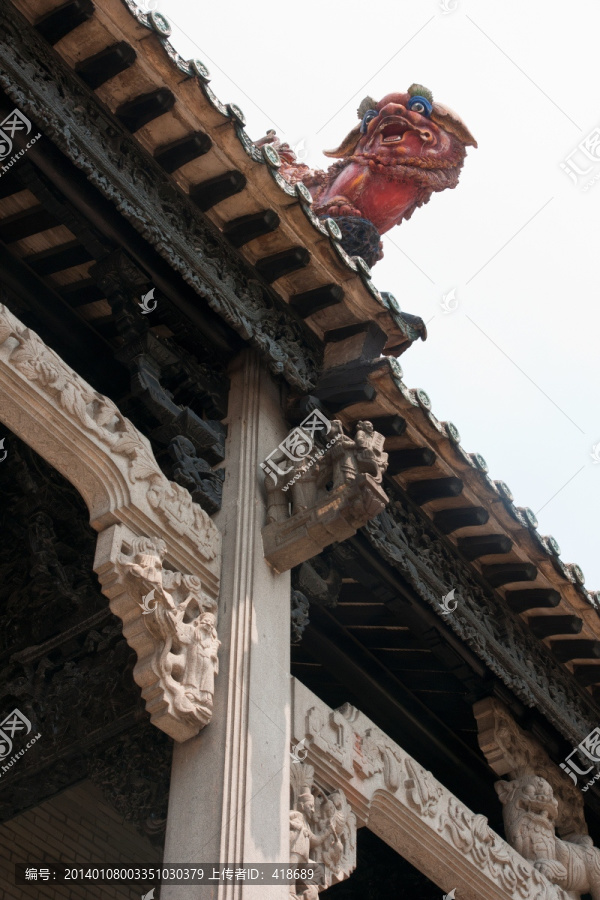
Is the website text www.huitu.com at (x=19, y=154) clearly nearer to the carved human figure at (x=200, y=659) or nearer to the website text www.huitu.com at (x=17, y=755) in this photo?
the carved human figure at (x=200, y=659)

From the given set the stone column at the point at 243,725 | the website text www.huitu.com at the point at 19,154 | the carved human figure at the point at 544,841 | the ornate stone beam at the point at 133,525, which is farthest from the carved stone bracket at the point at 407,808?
the website text www.huitu.com at the point at 19,154

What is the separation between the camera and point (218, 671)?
17.9 ft

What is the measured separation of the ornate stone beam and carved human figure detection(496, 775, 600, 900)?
2998 mm

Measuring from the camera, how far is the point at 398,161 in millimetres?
8461

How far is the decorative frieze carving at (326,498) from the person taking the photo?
5844mm

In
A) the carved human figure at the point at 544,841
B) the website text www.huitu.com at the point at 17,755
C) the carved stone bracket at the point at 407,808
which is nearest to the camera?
→ the carved stone bracket at the point at 407,808

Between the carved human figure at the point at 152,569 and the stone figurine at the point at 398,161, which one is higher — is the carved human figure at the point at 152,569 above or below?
below

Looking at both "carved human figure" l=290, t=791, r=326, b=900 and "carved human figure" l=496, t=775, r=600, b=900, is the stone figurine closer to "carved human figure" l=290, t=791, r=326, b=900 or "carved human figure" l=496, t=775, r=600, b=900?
"carved human figure" l=496, t=775, r=600, b=900

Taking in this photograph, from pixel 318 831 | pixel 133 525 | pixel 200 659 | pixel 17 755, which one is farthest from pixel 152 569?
pixel 17 755

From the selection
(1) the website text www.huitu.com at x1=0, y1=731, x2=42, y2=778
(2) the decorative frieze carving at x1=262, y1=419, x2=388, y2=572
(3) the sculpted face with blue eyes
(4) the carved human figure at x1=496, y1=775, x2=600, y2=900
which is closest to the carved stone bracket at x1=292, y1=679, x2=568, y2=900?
(4) the carved human figure at x1=496, y1=775, x2=600, y2=900

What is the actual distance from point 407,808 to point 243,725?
173 centimetres

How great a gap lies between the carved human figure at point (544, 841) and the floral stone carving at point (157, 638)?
3.10m

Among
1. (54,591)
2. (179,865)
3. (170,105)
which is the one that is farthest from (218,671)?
(170,105)

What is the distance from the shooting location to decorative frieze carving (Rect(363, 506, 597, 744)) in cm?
725
